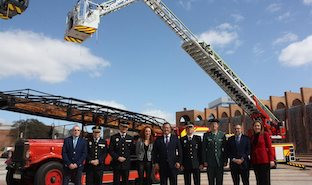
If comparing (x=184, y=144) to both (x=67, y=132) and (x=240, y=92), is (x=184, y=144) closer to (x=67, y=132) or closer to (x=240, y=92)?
(x=67, y=132)

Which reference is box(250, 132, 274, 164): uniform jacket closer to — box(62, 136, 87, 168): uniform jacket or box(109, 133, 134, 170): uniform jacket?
box(109, 133, 134, 170): uniform jacket

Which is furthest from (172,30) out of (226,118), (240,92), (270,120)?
(226,118)

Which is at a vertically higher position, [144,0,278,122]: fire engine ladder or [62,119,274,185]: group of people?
[144,0,278,122]: fire engine ladder

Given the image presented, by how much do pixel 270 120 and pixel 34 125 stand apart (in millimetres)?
14273

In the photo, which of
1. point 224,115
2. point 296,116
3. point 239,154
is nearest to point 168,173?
point 239,154

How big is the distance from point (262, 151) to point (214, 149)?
1.05m

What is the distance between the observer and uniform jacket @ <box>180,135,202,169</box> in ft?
23.9

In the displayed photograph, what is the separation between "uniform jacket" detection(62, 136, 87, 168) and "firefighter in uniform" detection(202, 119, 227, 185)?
9.05 feet

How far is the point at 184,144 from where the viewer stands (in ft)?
24.7

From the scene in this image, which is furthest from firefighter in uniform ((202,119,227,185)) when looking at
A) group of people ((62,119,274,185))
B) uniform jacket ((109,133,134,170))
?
uniform jacket ((109,133,134,170))

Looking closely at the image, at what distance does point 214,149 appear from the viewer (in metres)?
7.27

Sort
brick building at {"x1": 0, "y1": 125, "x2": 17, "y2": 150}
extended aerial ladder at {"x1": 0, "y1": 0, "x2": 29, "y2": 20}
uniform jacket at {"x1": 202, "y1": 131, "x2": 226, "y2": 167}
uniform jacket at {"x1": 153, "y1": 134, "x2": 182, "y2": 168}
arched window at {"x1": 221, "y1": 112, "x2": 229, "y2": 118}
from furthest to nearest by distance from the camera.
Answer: brick building at {"x1": 0, "y1": 125, "x2": 17, "y2": 150}
arched window at {"x1": 221, "y1": 112, "x2": 229, "y2": 118}
extended aerial ladder at {"x1": 0, "y1": 0, "x2": 29, "y2": 20}
uniform jacket at {"x1": 202, "y1": 131, "x2": 226, "y2": 167}
uniform jacket at {"x1": 153, "y1": 134, "x2": 182, "y2": 168}

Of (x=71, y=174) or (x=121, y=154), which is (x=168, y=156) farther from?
(x=71, y=174)

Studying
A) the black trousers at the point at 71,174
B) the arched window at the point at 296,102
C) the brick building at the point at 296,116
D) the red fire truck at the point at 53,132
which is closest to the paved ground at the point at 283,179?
the red fire truck at the point at 53,132
